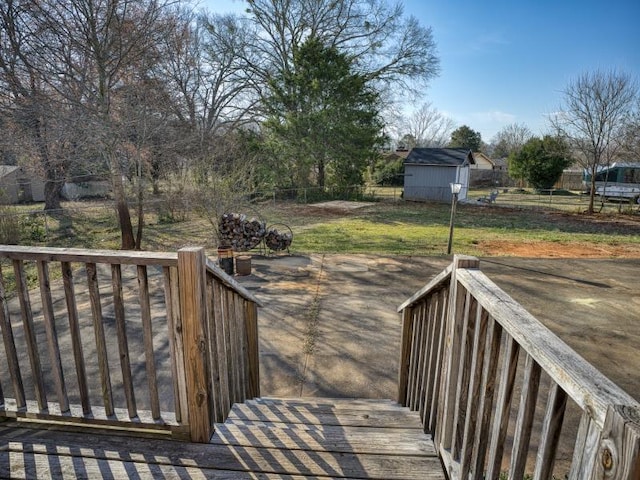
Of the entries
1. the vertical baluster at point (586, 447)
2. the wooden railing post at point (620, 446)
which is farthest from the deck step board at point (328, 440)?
the wooden railing post at point (620, 446)

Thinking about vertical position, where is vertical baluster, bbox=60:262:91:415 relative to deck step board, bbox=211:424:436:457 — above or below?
above

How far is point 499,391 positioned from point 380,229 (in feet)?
37.7

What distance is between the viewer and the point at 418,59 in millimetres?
21875

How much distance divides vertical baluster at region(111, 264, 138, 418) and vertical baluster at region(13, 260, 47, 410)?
1.37ft

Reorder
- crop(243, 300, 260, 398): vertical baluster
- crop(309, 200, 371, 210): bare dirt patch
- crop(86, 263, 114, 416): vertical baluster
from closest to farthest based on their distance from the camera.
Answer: crop(86, 263, 114, 416): vertical baluster, crop(243, 300, 260, 398): vertical baluster, crop(309, 200, 371, 210): bare dirt patch

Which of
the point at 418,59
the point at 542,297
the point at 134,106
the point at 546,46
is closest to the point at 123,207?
the point at 134,106

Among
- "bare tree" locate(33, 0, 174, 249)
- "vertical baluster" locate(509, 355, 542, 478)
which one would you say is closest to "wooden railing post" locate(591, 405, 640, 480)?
"vertical baluster" locate(509, 355, 542, 478)

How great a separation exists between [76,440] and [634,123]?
21.4 m

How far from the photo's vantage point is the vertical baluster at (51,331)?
1.68 m

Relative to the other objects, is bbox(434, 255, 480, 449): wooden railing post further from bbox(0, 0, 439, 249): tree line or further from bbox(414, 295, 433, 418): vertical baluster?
bbox(0, 0, 439, 249): tree line

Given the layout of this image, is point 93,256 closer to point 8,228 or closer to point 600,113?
point 8,228

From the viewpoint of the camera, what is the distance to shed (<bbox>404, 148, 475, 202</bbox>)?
20500mm

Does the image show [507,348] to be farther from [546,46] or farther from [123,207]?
[546,46]

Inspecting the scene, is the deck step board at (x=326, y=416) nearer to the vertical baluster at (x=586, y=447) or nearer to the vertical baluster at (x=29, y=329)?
the vertical baluster at (x=29, y=329)
